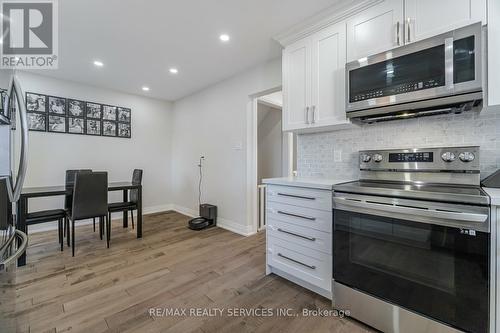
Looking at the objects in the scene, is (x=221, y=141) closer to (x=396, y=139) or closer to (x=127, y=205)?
(x=127, y=205)

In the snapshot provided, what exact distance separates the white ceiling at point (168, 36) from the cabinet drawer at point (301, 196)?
5.40ft

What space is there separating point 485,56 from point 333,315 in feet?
6.43

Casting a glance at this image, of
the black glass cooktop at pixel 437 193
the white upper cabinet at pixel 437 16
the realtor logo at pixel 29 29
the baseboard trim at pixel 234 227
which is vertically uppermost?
the realtor logo at pixel 29 29

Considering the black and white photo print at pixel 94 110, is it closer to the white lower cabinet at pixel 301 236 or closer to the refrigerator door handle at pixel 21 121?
the refrigerator door handle at pixel 21 121

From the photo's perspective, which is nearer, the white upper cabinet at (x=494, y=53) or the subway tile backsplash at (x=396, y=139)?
the white upper cabinet at (x=494, y=53)

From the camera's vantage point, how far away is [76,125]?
3.79 metres

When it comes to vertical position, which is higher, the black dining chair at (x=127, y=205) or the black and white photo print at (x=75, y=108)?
the black and white photo print at (x=75, y=108)

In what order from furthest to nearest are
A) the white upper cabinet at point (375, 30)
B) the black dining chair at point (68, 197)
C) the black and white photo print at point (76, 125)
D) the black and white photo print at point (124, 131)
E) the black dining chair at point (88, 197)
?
1. the black and white photo print at point (124, 131)
2. the black and white photo print at point (76, 125)
3. the black dining chair at point (68, 197)
4. the black dining chair at point (88, 197)
5. the white upper cabinet at point (375, 30)

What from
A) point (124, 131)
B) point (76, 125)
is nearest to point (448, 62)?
point (124, 131)

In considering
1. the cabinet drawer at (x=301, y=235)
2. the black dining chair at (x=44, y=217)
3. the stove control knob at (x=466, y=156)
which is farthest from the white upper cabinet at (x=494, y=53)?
the black dining chair at (x=44, y=217)

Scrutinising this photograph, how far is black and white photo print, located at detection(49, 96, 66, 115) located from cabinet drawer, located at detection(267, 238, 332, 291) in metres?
4.05

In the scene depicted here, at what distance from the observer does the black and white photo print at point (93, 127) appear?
391 cm

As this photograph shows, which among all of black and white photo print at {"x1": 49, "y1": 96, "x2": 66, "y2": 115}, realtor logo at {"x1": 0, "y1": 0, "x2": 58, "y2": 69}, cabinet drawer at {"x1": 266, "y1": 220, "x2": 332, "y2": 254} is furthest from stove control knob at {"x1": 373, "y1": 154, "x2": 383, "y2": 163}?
black and white photo print at {"x1": 49, "y1": 96, "x2": 66, "y2": 115}

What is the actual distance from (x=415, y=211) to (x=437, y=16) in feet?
4.32
